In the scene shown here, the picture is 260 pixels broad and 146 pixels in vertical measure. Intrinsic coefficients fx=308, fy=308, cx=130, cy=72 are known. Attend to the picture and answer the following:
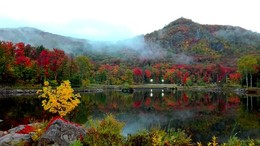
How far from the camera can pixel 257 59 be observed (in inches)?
4097

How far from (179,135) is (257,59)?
96305mm

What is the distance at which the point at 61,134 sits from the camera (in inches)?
571

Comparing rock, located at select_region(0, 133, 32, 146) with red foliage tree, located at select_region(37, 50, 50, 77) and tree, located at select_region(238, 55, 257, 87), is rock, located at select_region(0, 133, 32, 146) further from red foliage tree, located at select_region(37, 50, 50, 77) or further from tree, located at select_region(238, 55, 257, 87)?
tree, located at select_region(238, 55, 257, 87)

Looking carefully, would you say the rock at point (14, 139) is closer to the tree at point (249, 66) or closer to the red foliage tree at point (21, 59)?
the red foliage tree at point (21, 59)

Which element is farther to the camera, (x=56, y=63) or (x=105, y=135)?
(x=56, y=63)

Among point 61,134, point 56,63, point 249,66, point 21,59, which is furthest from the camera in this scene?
point 249,66

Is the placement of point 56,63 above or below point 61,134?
above

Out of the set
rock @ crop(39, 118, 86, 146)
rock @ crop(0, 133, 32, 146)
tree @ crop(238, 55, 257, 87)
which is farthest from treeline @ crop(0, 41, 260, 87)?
rock @ crop(39, 118, 86, 146)

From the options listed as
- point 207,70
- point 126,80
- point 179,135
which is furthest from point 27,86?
point 207,70

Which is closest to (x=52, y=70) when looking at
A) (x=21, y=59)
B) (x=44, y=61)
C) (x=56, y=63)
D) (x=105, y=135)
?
(x=56, y=63)

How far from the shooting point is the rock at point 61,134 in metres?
14.3

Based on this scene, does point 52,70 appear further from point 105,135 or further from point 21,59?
point 105,135

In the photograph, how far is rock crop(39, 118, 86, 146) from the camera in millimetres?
14312

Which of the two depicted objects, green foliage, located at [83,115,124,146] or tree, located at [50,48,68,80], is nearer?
green foliage, located at [83,115,124,146]
